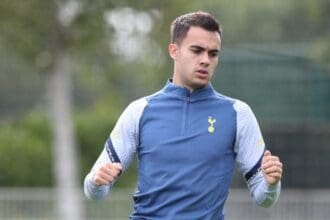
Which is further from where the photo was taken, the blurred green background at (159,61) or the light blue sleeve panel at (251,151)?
the blurred green background at (159,61)

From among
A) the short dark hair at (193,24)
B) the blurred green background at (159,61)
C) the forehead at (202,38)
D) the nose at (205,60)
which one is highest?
the short dark hair at (193,24)

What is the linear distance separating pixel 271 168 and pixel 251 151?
0.87 feet

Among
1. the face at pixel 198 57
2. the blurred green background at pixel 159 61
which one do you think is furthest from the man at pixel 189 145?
the blurred green background at pixel 159 61

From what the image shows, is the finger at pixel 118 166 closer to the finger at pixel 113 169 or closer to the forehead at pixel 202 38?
the finger at pixel 113 169

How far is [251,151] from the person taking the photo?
16.7 ft

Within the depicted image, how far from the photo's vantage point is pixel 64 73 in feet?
47.2

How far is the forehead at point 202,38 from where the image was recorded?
200 inches

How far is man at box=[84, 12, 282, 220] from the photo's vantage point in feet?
16.3

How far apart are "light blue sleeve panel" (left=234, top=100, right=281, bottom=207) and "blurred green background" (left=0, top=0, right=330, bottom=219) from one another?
812 cm

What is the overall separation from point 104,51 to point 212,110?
962 cm

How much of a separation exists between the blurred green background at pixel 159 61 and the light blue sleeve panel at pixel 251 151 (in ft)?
26.6

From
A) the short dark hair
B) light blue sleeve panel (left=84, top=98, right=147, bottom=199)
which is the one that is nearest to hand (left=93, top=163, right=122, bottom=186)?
light blue sleeve panel (left=84, top=98, right=147, bottom=199)

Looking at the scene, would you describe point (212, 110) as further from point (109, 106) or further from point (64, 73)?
point (109, 106)

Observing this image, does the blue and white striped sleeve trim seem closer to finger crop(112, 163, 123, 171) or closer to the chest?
the chest
